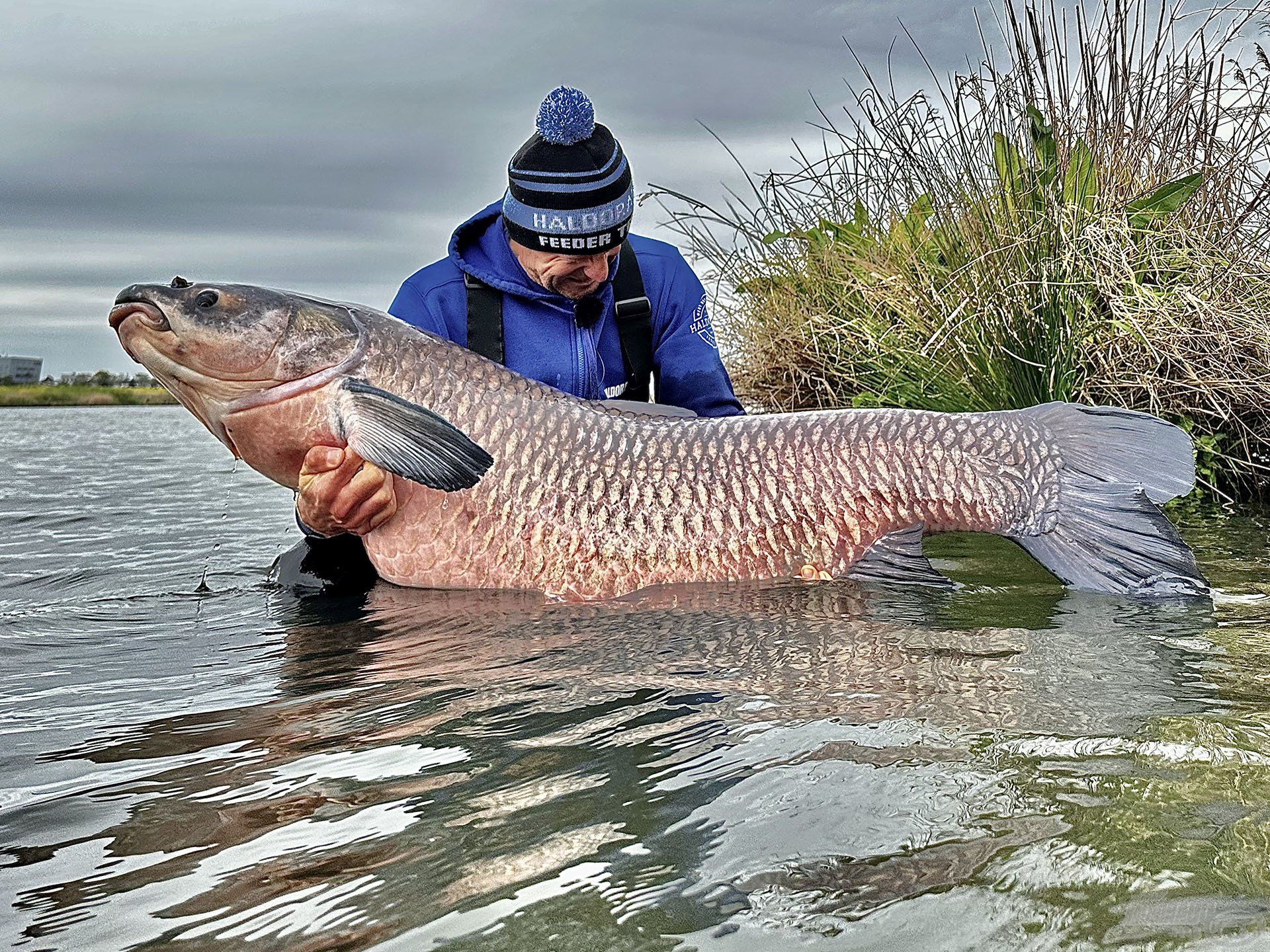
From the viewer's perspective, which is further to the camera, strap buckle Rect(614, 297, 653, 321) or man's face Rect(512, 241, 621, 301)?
strap buckle Rect(614, 297, 653, 321)

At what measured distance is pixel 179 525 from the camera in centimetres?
755

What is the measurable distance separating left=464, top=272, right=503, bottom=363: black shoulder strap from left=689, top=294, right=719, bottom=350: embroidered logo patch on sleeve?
98 centimetres

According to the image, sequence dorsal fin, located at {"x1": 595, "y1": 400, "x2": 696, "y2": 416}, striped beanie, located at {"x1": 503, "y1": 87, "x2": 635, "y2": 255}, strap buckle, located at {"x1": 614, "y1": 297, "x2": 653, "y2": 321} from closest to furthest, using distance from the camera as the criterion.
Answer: dorsal fin, located at {"x1": 595, "y1": 400, "x2": 696, "y2": 416} < striped beanie, located at {"x1": 503, "y1": 87, "x2": 635, "y2": 255} < strap buckle, located at {"x1": 614, "y1": 297, "x2": 653, "y2": 321}

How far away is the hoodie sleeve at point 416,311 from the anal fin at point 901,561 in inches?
88.4

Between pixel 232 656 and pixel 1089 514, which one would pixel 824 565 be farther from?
pixel 232 656

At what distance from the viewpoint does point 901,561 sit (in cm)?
390

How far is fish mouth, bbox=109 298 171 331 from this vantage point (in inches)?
156

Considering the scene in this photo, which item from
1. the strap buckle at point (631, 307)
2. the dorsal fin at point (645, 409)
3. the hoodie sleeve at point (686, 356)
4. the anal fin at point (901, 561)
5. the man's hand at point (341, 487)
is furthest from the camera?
the hoodie sleeve at point (686, 356)

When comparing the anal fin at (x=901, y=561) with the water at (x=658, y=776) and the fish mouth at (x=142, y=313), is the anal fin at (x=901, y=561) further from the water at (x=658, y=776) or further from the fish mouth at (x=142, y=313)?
the fish mouth at (x=142, y=313)

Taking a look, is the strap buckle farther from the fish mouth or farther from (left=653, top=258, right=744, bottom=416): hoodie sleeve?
the fish mouth

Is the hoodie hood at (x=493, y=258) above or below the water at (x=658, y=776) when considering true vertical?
above

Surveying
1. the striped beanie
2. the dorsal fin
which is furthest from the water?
the striped beanie

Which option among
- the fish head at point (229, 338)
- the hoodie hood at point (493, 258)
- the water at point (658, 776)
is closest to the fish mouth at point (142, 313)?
the fish head at point (229, 338)

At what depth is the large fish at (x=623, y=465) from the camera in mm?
3812
